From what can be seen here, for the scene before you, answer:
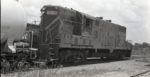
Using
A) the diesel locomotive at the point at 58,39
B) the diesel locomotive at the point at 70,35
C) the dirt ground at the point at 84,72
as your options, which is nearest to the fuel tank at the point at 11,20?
the diesel locomotive at the point at 58,39

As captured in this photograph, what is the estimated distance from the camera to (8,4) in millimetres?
11633

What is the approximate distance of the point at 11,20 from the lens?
11.8 metres

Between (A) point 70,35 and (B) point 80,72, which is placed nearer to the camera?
(B) point 80,72

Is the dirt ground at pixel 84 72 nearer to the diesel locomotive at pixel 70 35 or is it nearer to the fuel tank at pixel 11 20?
the diesel locomotive at pixel 70 35

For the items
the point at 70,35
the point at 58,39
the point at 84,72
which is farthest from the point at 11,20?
the point at 70,35

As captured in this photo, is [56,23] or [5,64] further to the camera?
[56,23]

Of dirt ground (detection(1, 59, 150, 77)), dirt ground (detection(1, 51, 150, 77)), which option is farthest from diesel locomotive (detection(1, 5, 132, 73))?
dirt ground (detection(1, 59, 150, 77))

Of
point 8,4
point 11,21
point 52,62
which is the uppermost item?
point 8,4

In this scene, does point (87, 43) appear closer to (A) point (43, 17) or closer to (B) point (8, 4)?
(A) point (43, 17)

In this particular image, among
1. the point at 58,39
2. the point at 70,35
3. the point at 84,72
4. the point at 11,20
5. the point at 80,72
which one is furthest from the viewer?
the point at 70,35

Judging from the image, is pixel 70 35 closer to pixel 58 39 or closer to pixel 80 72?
pixel 58 39

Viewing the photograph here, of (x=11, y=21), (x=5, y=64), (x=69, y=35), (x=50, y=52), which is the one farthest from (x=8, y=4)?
(x=69, y=35)

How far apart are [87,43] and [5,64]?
31.7 ft

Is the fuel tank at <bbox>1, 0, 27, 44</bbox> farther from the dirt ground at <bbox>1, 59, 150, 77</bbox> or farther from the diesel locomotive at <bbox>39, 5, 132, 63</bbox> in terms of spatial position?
the diesel locomotive at <bbox>39, 5, 132, 63</bbox>
